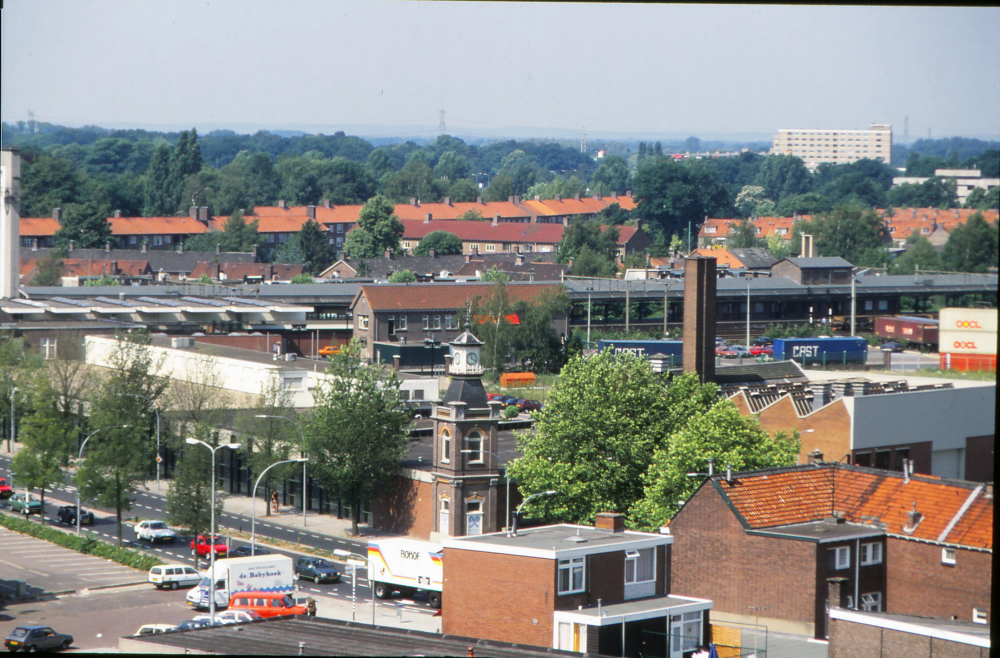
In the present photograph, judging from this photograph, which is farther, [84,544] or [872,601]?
[84,544]

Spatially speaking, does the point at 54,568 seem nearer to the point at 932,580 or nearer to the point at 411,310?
the point at 932,580

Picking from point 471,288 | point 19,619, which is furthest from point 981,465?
point 471,288

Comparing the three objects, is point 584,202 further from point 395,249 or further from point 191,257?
point 191,257

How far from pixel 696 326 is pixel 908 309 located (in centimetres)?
694

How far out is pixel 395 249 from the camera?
229 ft

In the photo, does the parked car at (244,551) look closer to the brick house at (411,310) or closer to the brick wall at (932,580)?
the brick wall at (932,580)

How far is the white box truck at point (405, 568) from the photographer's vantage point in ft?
61.4

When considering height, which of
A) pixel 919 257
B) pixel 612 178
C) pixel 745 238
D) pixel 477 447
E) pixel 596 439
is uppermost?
pixel 612 178

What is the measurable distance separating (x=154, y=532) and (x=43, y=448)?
3244 mm

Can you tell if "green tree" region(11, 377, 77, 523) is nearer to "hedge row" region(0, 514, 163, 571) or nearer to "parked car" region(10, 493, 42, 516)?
"parked car" region(10, 493, 42, 516)

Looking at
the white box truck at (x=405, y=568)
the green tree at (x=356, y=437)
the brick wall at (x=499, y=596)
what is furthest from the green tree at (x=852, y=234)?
the brick wall at (x=499, y=596)

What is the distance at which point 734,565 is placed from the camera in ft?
51.2

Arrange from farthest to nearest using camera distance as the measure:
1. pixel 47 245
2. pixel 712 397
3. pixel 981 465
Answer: pixel 47 245
pixel 712 397
pixel 981 465

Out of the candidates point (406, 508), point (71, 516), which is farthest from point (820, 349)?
point (71, 516)
